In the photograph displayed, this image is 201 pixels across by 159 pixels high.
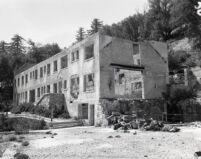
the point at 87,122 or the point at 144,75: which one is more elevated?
the point at 144,75

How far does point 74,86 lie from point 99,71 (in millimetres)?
5436

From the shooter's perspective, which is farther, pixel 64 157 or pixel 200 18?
pixel 200 18

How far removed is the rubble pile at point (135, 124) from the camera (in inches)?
663

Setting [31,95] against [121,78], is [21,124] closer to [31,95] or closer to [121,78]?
[31,95]

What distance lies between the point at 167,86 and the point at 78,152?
19.2m

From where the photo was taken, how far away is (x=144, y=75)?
25.9m

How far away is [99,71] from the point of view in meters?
23.0

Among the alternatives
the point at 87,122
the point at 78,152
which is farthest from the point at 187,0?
the point at 78,152

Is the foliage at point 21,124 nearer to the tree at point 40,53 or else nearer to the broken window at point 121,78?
the broken window at point 121,78

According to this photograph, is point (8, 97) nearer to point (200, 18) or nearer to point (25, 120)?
point (25, 120)

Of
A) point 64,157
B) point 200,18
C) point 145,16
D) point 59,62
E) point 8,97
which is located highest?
point 145,16

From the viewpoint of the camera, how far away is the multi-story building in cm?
2338

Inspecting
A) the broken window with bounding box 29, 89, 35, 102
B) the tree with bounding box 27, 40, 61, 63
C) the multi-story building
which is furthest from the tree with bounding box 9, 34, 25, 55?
the multi-story building

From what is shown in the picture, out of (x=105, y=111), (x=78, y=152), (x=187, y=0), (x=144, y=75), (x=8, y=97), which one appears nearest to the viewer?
(x=78, y=152)
